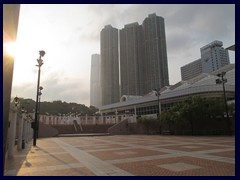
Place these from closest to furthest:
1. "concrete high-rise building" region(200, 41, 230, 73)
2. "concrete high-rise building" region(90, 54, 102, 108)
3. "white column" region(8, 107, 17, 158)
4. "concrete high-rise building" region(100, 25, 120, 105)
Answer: "white column" region(8, 107, 17, 158) < "concrete high-rise building" region(100, 25, 120, 105) < "concrete high-rise building" region(200, 41, 230, 73) < "concrete high-rise building" region(90, 54, 102, 108)

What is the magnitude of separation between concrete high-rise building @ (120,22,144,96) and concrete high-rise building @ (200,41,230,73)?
43711mm

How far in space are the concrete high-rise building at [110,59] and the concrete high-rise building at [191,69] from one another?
5385cm

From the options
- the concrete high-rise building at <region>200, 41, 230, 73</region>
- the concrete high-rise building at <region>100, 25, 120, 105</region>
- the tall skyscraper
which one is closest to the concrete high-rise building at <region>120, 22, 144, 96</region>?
the tall skyscraper

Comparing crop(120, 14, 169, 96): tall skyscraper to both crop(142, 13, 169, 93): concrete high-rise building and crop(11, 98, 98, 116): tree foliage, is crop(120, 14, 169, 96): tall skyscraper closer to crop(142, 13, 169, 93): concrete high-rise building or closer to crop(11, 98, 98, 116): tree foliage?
crop(142, 13, 169, 93): concrete high-rise building

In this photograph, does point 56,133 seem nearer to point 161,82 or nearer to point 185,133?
point 185,133

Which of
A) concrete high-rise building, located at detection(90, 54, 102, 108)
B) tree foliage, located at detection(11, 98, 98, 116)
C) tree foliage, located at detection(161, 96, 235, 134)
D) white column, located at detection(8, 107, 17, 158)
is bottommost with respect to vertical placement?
white column, located at detection(8, 107, 17, 158)

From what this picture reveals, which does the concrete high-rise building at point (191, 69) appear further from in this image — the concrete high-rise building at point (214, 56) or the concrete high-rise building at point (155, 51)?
the concrete high-rise building at point (155, 51)

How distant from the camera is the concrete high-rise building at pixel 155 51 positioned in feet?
291

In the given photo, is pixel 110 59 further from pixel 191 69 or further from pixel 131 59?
pixel 191 69

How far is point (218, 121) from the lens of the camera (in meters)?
33.4

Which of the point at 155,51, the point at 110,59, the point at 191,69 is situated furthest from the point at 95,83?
the point at 155,51

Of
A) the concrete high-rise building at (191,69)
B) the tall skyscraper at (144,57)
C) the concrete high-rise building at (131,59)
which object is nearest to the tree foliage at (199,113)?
the tall skyscraper at (144,57)

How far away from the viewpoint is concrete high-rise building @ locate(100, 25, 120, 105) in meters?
105

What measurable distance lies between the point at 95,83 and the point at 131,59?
67944 mm
